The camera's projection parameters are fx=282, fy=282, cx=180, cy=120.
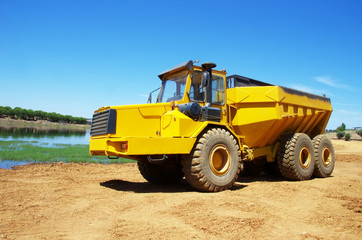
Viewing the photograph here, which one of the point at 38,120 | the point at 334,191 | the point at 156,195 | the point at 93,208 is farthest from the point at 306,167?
the point at 38,120

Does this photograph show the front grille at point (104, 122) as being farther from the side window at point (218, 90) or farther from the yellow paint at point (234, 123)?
the side window at point (218, 90)

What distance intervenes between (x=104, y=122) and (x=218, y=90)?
324 cm

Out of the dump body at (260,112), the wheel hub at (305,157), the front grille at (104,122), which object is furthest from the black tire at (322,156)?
the front grille at (104,122)

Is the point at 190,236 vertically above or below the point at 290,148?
below

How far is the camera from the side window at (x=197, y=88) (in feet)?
23.8

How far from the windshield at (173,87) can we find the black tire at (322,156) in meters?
5.53

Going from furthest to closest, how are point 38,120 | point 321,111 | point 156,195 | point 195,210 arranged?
point 38,120 < point 321,111 < point 156,195 < point 195,210

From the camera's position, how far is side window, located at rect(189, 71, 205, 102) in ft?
23.8

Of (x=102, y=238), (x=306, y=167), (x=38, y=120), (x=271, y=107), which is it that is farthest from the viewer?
(x=38, y=120)

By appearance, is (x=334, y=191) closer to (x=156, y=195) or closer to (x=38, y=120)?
(x=156, y=195)

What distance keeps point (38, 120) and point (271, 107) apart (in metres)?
158

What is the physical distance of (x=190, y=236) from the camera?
372 cm

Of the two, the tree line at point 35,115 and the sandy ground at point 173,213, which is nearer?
the sandy ground at point 173,213

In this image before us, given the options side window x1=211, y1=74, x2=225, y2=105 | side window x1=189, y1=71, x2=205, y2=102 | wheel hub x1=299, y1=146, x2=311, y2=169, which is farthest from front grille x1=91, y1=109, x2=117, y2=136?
wheel hub x1=299, y1=146, x2=311, y2=169
